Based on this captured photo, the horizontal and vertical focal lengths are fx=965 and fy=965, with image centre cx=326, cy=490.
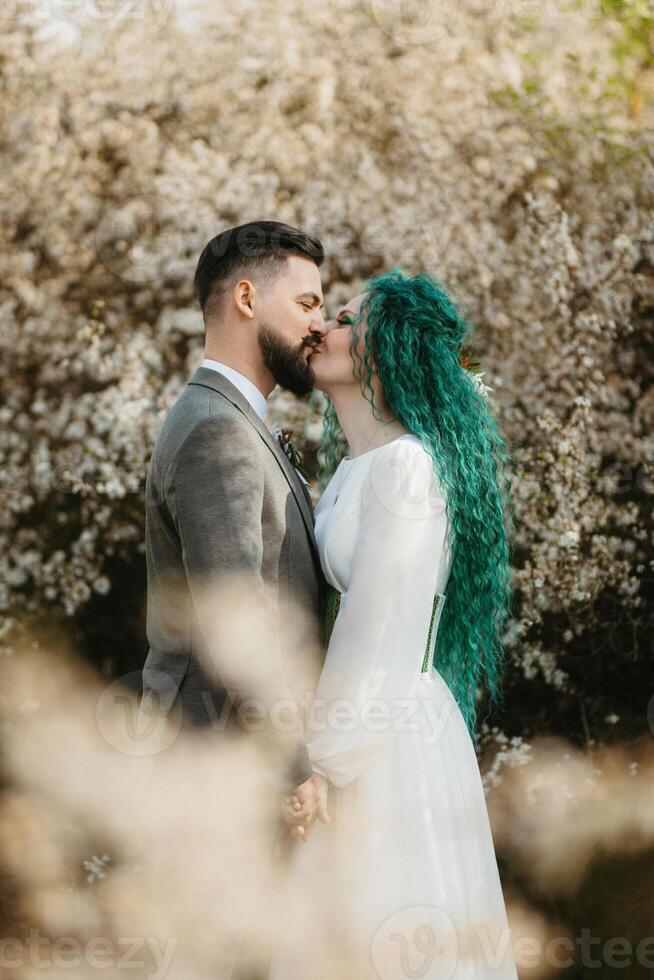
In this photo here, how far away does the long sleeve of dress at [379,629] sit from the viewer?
217cm

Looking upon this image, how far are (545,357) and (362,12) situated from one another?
198 cm

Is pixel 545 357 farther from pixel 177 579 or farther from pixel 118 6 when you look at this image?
pixel 118 6

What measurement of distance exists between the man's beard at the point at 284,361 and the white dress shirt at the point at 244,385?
0.26ft

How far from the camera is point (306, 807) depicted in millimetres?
2115

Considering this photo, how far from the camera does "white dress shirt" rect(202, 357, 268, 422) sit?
2414 millimetres

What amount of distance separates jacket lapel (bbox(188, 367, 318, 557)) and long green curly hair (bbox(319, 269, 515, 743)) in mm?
268

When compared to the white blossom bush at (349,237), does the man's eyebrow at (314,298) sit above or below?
below

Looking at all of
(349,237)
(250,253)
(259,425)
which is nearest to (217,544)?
(259,425)

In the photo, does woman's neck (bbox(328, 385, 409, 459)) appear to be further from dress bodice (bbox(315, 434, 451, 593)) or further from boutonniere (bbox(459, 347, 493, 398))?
boutonniere (bbox(459, 347, 493, 398))

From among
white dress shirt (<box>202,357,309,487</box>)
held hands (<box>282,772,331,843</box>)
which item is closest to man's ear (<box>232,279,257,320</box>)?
white dress shirt (<box>202,357,309,487</box>)

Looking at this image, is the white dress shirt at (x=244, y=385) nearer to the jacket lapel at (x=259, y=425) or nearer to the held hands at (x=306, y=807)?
the jacket lapel at (x=259, y=425)

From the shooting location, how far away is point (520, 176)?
14.4 feet

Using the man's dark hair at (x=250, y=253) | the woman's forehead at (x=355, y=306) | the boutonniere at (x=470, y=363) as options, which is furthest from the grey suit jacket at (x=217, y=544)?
the boutonniere at (x=470, y=363)

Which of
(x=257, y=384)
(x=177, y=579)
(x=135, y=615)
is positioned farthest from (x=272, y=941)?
(x=135, y=615)
